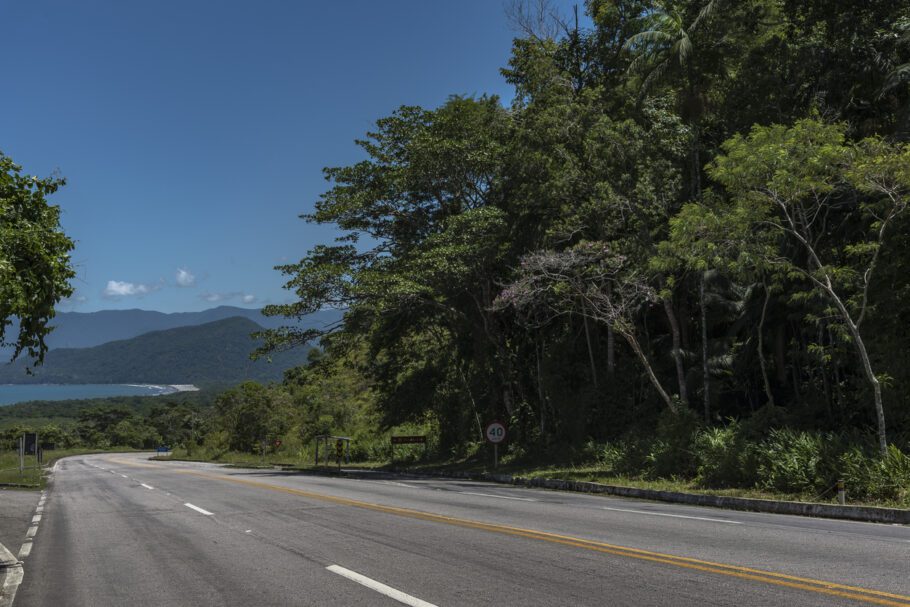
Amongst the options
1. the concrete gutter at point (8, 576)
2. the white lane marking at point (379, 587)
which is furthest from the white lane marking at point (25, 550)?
the white lane marking at point (379, 587)

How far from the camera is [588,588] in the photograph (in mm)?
6258

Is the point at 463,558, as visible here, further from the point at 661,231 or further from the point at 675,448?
the point at 661,231

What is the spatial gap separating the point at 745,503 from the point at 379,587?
10.4 metres

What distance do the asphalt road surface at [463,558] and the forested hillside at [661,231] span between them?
21.6 ft

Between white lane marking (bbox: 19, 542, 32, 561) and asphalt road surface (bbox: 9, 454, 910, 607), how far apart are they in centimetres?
15

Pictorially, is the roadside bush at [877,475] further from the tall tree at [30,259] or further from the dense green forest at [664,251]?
the tall tree at [30,259]

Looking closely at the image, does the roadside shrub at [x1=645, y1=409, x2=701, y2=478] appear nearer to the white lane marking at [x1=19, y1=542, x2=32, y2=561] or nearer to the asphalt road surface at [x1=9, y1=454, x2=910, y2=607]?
the asphalt road surface at [x1=9, y1=454, x2=910, y2=607]

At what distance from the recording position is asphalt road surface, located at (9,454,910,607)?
6188 millimetres

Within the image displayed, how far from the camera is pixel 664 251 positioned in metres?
17.7

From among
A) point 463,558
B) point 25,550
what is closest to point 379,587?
point 463,558

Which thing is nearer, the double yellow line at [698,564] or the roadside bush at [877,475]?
the double yellow line at [698,564]

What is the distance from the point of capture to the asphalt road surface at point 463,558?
6188 millimetres

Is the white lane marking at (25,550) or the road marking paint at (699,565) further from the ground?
the road marking paint at (699,565)

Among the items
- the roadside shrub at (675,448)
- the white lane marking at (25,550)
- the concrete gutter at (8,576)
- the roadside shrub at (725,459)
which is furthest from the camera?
the roadside shrub at (675,448)
